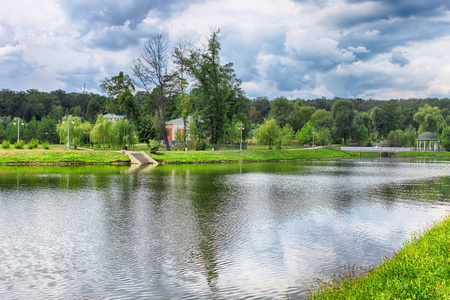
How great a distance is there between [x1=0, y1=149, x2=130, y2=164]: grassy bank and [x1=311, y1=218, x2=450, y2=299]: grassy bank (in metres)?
42.9

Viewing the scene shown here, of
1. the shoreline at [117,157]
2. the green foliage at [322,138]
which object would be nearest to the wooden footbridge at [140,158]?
the shoreline at [117,157]

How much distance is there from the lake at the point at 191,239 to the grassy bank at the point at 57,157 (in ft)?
79.9

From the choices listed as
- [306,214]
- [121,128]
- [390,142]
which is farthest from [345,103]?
[306,214]

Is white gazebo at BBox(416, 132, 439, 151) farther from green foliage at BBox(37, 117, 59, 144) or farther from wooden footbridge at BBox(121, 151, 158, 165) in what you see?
green foliage at BBox(37, 117, 59, 144)

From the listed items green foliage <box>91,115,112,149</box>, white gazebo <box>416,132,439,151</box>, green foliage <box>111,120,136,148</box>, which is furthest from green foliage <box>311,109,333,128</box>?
green foliage <box>91,115,112,149</box>

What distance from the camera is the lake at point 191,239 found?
7.91 meters

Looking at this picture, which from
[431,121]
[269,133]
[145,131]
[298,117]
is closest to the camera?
[145,131]

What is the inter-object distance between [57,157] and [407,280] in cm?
4617

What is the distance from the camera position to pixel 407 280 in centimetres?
649

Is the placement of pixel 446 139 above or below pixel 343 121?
below

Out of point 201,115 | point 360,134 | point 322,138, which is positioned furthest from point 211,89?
point 360,134

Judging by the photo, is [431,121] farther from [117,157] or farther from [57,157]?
[57,157]

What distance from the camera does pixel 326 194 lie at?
71.0ft

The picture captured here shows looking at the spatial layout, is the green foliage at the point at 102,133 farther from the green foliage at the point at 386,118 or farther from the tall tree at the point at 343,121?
the green foliage at the point at 386,118
